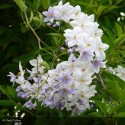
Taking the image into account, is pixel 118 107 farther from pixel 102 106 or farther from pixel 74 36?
pixel 74 36

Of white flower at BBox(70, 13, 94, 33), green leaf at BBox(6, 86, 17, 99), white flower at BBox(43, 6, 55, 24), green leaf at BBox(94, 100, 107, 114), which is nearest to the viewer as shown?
green leaf at BBox(94, 100, 107, 114)

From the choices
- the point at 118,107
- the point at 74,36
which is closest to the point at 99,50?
the point at 74,36

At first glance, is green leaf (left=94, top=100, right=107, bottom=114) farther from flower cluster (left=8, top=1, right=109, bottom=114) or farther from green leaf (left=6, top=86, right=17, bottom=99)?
green leaf (left=6, top=86, right=17, bottom=99)

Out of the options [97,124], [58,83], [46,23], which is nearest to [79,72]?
[58,83]

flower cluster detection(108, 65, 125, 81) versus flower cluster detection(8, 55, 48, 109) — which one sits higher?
flower cluster detection(108, 65, 125, 81)

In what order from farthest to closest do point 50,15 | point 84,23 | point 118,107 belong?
point 50,15 < point 84,23 < point 118,107

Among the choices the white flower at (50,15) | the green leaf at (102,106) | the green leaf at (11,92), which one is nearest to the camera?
the green leaf at (102,106)

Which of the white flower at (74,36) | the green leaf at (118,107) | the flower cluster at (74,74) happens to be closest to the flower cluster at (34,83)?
the flower cluster at (74,74)

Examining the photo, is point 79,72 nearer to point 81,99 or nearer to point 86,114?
point 81,99

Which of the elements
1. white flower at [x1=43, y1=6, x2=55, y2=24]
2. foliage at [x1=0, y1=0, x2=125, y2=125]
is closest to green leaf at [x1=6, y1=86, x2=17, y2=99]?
foliage at [x1=0, y1=0, x2=125, y2=125]

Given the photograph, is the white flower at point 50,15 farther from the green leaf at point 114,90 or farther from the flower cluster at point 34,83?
the green leaf at point 114,90
